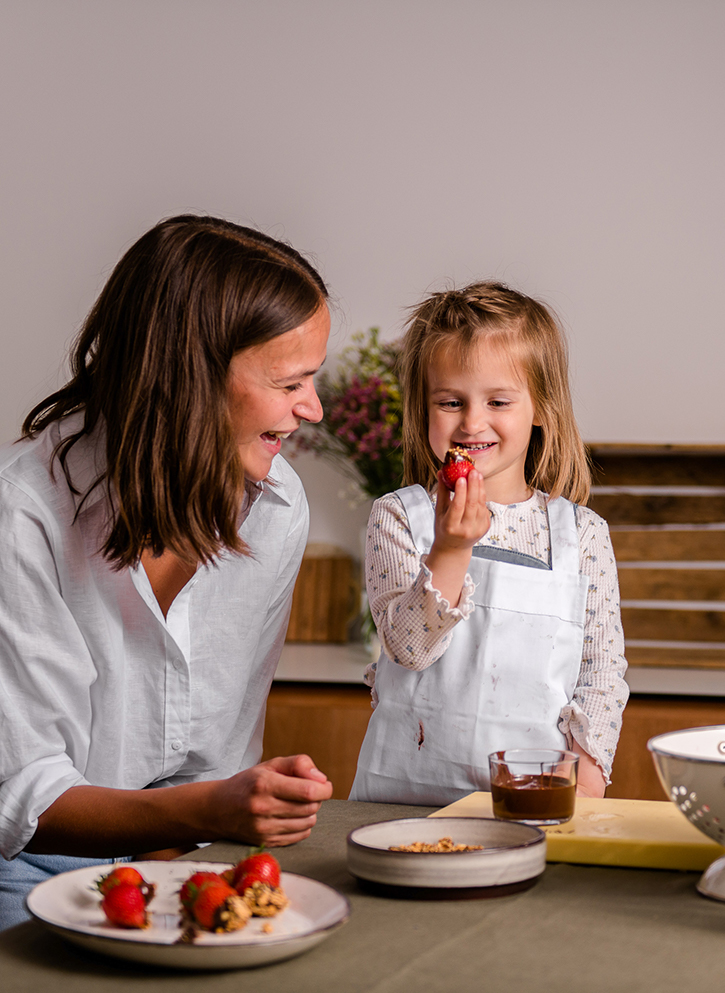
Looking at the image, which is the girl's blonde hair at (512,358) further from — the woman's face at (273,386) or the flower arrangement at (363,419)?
the flower arrangement at (363,419)

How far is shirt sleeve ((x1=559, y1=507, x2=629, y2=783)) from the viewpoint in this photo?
1.31 meters

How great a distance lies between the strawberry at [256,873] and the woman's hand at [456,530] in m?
0.53

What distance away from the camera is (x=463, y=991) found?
1.98 feet

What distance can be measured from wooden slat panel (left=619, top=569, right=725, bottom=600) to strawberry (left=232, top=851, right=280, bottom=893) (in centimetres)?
190

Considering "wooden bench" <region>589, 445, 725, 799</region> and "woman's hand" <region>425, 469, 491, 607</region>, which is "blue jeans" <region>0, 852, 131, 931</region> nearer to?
"woman's hand" <region>425, 469, 491, 607</region>

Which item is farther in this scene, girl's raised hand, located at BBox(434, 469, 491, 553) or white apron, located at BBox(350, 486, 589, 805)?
white apron, located at BBox(350, 486, 589, 805)

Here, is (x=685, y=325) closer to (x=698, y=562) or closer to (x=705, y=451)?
(x=705, y=451)

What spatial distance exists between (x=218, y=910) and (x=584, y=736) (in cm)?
74

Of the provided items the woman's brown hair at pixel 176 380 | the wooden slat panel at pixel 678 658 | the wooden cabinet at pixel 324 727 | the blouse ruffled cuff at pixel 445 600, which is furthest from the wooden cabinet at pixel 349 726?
the woman's brown hair at pixel 176 380

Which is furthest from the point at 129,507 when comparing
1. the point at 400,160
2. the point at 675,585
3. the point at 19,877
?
the point at 400,160

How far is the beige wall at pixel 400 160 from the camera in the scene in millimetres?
2566

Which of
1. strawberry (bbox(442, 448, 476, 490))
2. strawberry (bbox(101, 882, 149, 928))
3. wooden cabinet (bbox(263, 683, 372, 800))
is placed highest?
strawberry (bbox(442, 448, 476, 490))

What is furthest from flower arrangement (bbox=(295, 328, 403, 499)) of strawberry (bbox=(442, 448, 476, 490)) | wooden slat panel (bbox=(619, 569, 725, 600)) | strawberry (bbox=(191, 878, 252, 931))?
strawberry (bbox=(191, 878, 252, 931))

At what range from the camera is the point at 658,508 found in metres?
2.55
